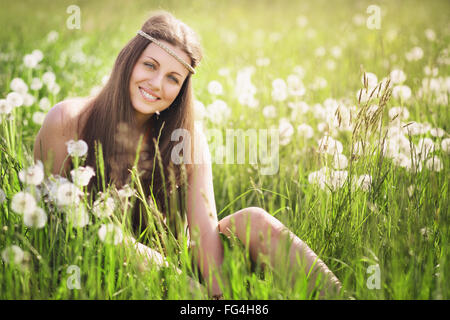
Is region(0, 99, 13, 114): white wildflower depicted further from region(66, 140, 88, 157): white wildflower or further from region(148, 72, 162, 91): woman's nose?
region(148, 72, 162, 91): woman's nose

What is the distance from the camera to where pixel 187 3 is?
9.32 metres

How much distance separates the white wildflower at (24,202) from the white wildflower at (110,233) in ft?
0.79

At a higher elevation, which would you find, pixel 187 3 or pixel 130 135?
pixel 187 3

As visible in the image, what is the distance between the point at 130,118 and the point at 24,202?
0.96m

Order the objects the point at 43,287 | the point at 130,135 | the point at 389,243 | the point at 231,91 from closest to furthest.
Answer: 1. the point at 43,287
2. the point at 389,243
3. the point at 130,135
4. the point at 231,91

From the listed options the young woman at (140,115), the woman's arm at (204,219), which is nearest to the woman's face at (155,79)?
the young woman at (140,115)

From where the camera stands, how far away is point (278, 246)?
1503 mm

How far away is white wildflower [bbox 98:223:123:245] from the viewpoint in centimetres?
149

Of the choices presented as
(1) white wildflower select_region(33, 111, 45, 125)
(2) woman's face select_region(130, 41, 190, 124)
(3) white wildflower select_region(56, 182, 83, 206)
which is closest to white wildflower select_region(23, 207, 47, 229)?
(3) white wildflower select_region(56, 182, 83, 206)

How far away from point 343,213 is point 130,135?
1153 mm
